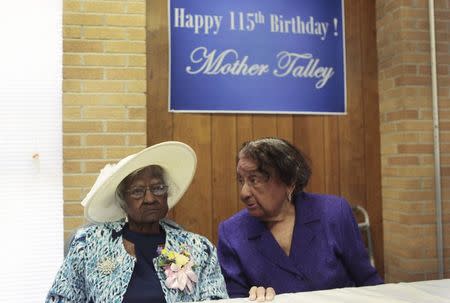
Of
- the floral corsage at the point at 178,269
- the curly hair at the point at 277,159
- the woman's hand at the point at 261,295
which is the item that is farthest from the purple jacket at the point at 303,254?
the woman's hand at the point at 261,295

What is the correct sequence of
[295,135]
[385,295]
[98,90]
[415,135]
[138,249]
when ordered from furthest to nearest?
[295,135], [415,135], [98,90], [138,249], [385,295]

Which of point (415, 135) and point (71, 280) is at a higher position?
point (415, 135)

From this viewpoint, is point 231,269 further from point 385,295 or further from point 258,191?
point 385,295

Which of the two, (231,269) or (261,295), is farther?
(231,269)

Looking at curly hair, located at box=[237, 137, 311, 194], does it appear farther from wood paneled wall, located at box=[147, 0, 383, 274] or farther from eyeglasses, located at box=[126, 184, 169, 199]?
wood paneled wall, located at box=[147, 0, 383, 274]

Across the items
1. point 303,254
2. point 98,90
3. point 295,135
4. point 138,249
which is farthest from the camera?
point 295,135

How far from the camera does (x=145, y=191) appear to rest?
1649 millimetres

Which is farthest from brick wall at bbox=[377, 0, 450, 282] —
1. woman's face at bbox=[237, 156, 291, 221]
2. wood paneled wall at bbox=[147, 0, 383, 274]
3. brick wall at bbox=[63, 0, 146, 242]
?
brick wall at bbox=[63, 0, 146, 242]

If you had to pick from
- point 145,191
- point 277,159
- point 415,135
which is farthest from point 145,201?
point 415,135

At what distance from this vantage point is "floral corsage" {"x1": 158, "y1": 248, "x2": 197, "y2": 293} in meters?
1.53

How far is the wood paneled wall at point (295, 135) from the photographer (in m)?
2.80

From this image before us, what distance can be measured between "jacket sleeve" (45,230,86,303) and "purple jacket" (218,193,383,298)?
1.87 feet

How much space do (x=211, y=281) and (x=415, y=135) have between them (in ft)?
6.14

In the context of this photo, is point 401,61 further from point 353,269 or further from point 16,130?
point 16,130
